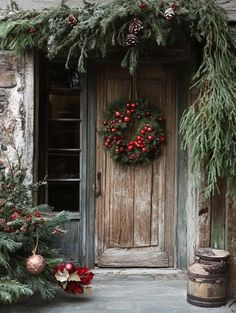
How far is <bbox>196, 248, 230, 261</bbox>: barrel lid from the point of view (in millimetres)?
3811

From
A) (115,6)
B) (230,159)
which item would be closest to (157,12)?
(115,6)

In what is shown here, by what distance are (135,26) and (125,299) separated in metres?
2.01

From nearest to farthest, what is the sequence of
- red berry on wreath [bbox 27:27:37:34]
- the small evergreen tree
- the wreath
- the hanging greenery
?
the small evergreen tree
the hanging greenery
red berry on wreath [bbox 27:27:37:34]
the wreath

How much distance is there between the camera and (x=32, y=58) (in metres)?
4.18

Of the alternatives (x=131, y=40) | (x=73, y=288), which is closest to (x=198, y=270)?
(x=73, y=288)

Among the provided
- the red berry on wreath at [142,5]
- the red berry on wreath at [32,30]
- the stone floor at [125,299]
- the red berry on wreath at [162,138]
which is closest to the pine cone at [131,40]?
the red berry on wreath at [142,5]

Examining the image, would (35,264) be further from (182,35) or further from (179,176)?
(182,35)

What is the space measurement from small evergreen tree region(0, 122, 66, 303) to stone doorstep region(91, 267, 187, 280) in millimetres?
649

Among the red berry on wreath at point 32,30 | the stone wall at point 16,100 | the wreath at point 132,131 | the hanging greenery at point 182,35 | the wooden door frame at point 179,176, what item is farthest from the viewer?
the wooden door frame at point 179,176

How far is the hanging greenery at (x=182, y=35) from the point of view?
3.72 meters

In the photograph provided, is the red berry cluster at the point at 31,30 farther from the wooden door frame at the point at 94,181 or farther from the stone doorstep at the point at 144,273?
the stone doorstep at the point at 144,273

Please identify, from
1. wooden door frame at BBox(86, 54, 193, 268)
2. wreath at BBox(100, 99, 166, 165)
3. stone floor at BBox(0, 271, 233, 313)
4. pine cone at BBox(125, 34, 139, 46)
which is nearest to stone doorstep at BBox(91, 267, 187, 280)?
stone floor at BBox(0, 271, 233, 313)

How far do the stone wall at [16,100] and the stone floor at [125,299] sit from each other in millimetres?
1083

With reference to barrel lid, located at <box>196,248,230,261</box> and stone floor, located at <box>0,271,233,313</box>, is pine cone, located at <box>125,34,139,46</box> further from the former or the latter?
stone floor, located at <box>0,271,233,313</box>
